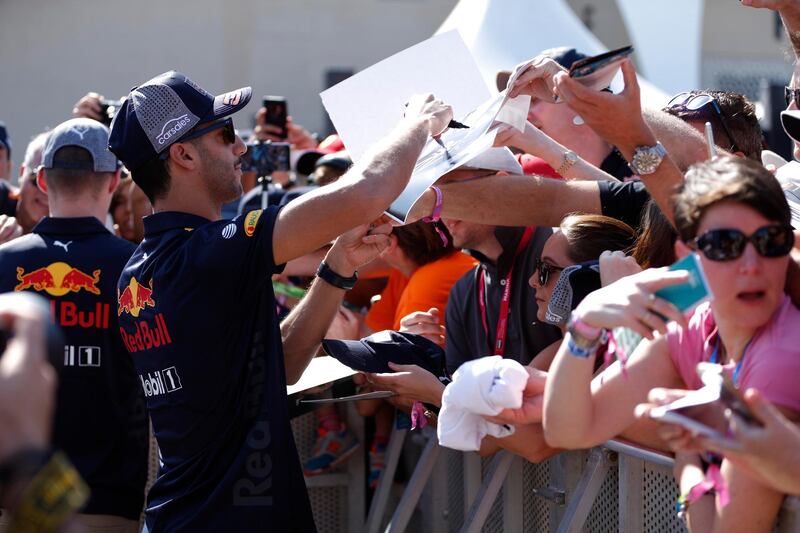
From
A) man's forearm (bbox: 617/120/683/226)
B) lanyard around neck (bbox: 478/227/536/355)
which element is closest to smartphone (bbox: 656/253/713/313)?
man's forearm (bbox: 617/120/683/226)

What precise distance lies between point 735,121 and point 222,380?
Result: 2.03 m

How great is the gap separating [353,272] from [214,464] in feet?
2.43

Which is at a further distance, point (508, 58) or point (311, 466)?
point (508, 58)

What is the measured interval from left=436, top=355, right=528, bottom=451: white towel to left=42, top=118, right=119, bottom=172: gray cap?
86.8 inches

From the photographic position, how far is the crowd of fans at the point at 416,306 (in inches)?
86.0

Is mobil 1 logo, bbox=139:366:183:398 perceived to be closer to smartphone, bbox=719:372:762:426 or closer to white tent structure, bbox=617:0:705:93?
smartphone, bbox=719:372:762:426

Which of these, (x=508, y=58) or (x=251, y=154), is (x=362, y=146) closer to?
(x=251, y=154)

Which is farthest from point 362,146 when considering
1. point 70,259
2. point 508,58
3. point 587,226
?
point 508,58

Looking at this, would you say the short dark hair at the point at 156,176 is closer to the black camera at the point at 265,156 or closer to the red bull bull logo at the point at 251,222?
the red bull bull logo at the point at 251,222

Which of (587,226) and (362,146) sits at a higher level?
(362,146)

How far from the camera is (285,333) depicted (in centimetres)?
347

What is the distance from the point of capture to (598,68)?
9.05ft

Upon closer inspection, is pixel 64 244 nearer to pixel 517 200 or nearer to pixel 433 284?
pixel 433 284

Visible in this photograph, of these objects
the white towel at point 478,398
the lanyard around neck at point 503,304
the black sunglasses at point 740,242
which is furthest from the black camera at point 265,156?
the black sunglasses at point 740,242
